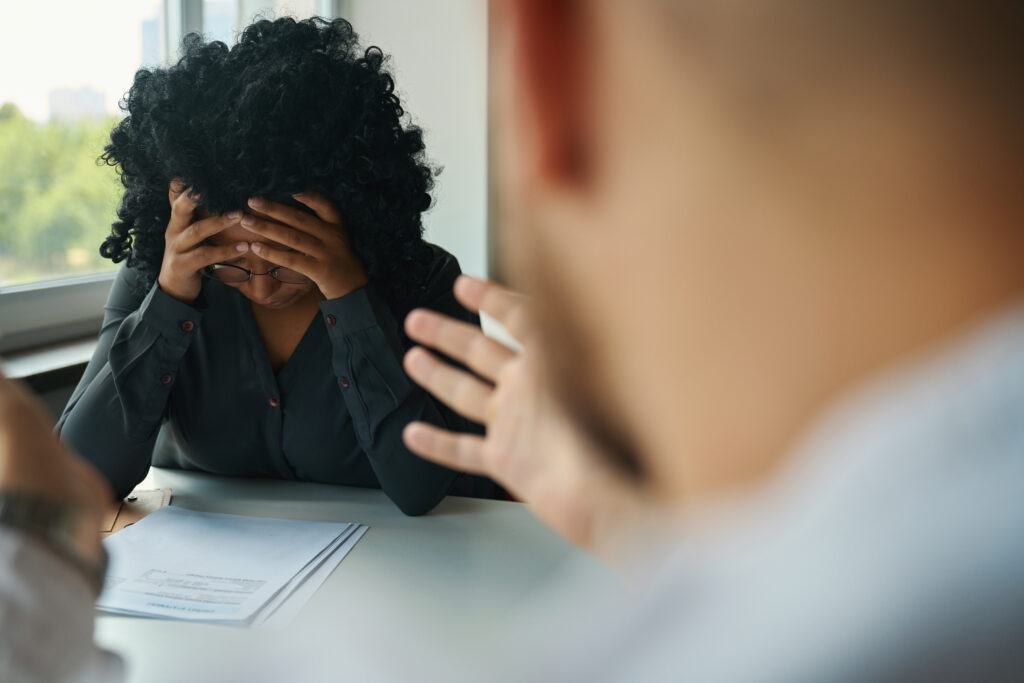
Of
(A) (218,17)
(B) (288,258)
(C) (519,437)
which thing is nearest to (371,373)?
(B) (288,258)

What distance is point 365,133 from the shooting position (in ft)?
4.11

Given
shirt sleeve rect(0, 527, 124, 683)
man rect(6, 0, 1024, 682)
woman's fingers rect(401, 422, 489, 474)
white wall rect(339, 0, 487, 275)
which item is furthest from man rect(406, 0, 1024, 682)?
white wall rect(339, 0, 487, 275)

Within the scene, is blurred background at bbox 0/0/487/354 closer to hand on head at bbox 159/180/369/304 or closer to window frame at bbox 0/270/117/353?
window frame at bbox 0/270/117/353

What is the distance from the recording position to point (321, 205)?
1264 mm

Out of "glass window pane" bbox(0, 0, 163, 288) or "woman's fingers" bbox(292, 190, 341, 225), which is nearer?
"woman's fingers" bbox(292, 190, 341, 225)

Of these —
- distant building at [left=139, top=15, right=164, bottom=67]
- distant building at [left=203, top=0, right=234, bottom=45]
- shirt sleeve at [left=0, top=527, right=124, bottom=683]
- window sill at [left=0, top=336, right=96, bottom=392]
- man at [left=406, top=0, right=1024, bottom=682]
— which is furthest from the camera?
distant building at [left=203, top=0, right=234, bottom=45]

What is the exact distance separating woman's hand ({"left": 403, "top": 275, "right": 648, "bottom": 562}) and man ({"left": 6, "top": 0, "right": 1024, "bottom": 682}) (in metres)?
0.03

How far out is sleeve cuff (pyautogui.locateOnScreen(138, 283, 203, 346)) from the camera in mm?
1254

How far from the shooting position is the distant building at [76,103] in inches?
65.4

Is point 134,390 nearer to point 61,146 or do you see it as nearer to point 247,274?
point 247,274

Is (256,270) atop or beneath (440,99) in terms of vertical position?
beneath

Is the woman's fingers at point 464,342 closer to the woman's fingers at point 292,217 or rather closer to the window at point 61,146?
the woman's fingers at point 292,217

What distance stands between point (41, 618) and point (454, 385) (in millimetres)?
334

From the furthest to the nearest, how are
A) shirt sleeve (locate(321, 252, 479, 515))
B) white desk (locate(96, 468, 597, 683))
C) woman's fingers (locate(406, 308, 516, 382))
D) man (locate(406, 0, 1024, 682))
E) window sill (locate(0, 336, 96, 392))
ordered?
window sill (locate(0, 336, 96, 392))
shirt sleeve (locate(321, 252, 479, 515))
white desk (locate(96, 468, 597, 683))
woman's fingers (locate(406, 308, 516, 382))
man (locate(406, 0, 1024, 682))
